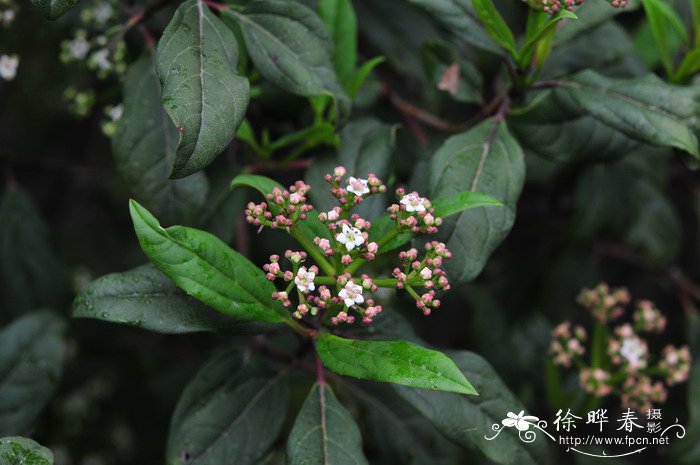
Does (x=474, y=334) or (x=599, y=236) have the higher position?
(x=599, y=236)

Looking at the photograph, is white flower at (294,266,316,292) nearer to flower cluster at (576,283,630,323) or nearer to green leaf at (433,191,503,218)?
green leaf at (433,191,503,218)

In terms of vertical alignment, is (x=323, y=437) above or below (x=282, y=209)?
below

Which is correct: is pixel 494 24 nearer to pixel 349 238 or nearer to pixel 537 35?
pixel 537 35

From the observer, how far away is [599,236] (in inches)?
122

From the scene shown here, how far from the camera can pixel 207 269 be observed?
1.50 m

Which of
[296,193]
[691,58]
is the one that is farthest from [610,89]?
[296,193]

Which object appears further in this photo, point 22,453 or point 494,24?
point 494,24

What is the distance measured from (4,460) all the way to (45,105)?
2.26 m

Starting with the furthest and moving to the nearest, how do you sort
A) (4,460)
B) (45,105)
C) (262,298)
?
(45,105) < (262,298) < (4,460)

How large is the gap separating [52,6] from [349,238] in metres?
0.74

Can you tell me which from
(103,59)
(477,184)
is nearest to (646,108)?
(477,184)

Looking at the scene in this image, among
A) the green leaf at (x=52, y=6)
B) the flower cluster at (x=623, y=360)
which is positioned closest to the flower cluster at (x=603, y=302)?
the flower cluster at (x=623, y=360)

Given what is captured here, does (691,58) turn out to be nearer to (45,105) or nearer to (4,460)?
(4,460)

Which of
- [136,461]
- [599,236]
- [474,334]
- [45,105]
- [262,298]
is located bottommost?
[136,461]
